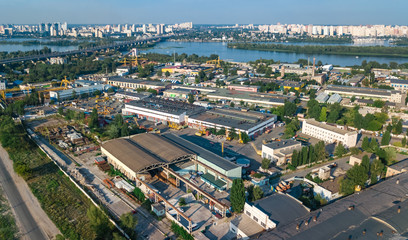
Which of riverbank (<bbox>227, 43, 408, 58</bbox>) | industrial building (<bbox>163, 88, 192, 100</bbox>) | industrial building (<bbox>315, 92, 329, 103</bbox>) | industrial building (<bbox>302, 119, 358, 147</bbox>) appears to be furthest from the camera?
riverbank (<bbox>227, 43, 408, 58</bbox>)

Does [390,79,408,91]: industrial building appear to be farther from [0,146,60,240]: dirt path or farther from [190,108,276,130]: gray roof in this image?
[0,146,60,240]: dirt path

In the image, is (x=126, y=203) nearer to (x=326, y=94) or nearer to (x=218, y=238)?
(x=218, y=238)

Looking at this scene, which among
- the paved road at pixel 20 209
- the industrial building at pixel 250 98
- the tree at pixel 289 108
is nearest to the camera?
the paved road at pixel 20 209

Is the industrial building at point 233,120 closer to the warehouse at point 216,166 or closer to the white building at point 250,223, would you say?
the warehouse at point 216,166

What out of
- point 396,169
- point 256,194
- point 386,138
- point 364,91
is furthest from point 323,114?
point 256,194

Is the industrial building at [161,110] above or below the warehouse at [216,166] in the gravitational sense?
above

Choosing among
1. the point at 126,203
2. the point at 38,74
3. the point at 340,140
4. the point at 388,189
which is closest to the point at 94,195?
the point at 126,203

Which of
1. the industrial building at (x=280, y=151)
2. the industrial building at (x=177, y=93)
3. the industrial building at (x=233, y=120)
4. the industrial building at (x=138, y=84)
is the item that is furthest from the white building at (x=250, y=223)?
the industrial building at (x=138, y=84)

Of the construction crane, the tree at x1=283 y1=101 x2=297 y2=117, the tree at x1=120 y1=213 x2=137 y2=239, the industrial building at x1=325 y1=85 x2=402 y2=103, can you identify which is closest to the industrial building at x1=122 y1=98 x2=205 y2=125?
the tree at x1=283 y1=101 x2=297 y2=117
